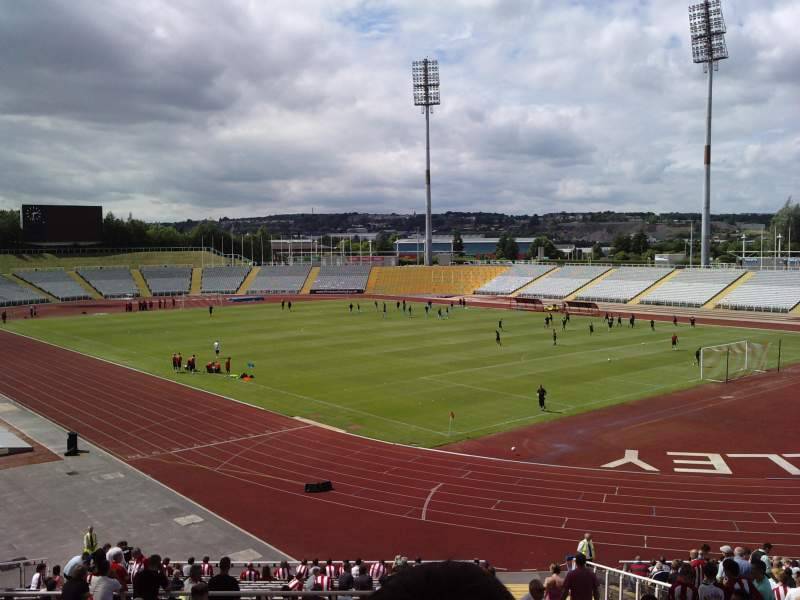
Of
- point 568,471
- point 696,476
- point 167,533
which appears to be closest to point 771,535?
point 696,476

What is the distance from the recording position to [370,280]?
107312mm

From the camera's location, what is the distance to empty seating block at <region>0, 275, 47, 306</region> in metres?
84.8

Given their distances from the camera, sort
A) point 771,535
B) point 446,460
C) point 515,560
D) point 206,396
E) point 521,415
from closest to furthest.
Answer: point 515,560 < point 771,535 < point 446,460 < point 521,415 < point 206,396

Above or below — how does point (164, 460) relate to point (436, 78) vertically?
below

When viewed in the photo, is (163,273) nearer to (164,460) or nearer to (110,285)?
(110,285)

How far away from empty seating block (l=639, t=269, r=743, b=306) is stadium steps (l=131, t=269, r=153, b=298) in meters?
66.4

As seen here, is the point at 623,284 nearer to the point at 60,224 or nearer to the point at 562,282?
the point at 562,282

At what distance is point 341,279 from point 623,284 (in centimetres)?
4220

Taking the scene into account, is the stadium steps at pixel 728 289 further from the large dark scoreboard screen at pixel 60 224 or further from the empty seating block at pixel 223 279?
the large dark scoreboard screen at pixel 60 224

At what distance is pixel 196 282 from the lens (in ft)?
343

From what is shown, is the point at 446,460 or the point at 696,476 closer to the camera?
the point at 696,476

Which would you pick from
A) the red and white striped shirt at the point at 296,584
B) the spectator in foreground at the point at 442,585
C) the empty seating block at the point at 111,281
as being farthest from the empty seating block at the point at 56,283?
the spectator in foreground at the point at 442,585

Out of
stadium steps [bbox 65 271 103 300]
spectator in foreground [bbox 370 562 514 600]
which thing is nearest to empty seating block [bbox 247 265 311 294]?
stadium steps [bbox 65 271 103 300]

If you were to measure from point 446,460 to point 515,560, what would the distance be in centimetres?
750
